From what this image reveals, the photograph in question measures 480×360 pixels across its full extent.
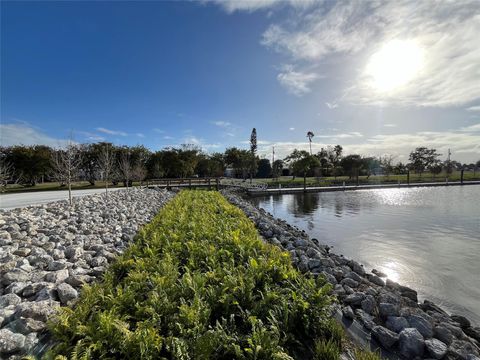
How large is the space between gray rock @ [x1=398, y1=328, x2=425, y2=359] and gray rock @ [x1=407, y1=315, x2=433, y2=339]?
0.31 metres

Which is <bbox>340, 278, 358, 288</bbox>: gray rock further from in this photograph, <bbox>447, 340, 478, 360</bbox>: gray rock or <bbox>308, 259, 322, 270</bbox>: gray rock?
<bbox>447, 340, 478, 360</bbox>: gray rock

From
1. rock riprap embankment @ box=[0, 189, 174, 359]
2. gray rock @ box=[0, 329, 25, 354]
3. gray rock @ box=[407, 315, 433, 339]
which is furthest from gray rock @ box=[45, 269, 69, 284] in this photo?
gray rock @ box=[407, 315, 433, 339]

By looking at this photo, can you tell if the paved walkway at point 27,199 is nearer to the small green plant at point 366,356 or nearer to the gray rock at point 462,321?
the small green plant at point 366,356

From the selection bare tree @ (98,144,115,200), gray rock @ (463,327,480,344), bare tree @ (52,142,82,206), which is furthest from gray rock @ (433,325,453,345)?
bare tree @ (98,144,115,200)

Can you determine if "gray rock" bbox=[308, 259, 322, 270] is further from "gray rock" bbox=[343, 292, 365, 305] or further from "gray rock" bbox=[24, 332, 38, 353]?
"gray rock" bbox=[24, 332, 38, 353]

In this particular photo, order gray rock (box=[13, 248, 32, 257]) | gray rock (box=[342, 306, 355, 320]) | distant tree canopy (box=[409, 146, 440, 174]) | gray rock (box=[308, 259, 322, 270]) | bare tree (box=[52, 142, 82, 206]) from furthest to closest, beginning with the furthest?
distant tree canopy (box=[409, 146, 440, 174]) → bare tree (box=[52, 142, 82, 206]) → gray rock (box=[308, 259, 322, 270]) → gray rock (box=[13, 248, 32, 257]) → gray rock (box=[342, 306, 355, 320])

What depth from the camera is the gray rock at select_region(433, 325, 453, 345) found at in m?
3.33

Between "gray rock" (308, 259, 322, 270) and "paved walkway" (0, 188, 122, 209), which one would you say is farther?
"paved walkway" (0, 188, 122, 209)

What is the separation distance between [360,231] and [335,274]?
21.4 feet

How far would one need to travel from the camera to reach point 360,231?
10.9 m

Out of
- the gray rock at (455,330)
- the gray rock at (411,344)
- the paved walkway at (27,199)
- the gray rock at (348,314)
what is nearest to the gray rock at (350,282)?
the gray rock at (348,314)

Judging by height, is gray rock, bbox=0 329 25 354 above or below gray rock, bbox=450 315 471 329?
above

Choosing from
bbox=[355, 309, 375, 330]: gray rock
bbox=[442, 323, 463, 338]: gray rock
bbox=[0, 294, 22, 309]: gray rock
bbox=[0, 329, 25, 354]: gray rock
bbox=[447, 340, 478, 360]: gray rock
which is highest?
bbox=[0, 294, 22, 309]: gray rock

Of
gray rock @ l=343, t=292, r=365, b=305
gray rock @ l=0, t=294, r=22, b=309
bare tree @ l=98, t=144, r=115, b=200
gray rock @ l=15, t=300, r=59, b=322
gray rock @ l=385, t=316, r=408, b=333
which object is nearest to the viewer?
gray rock @ l=15, t=300, r=59, b=322
